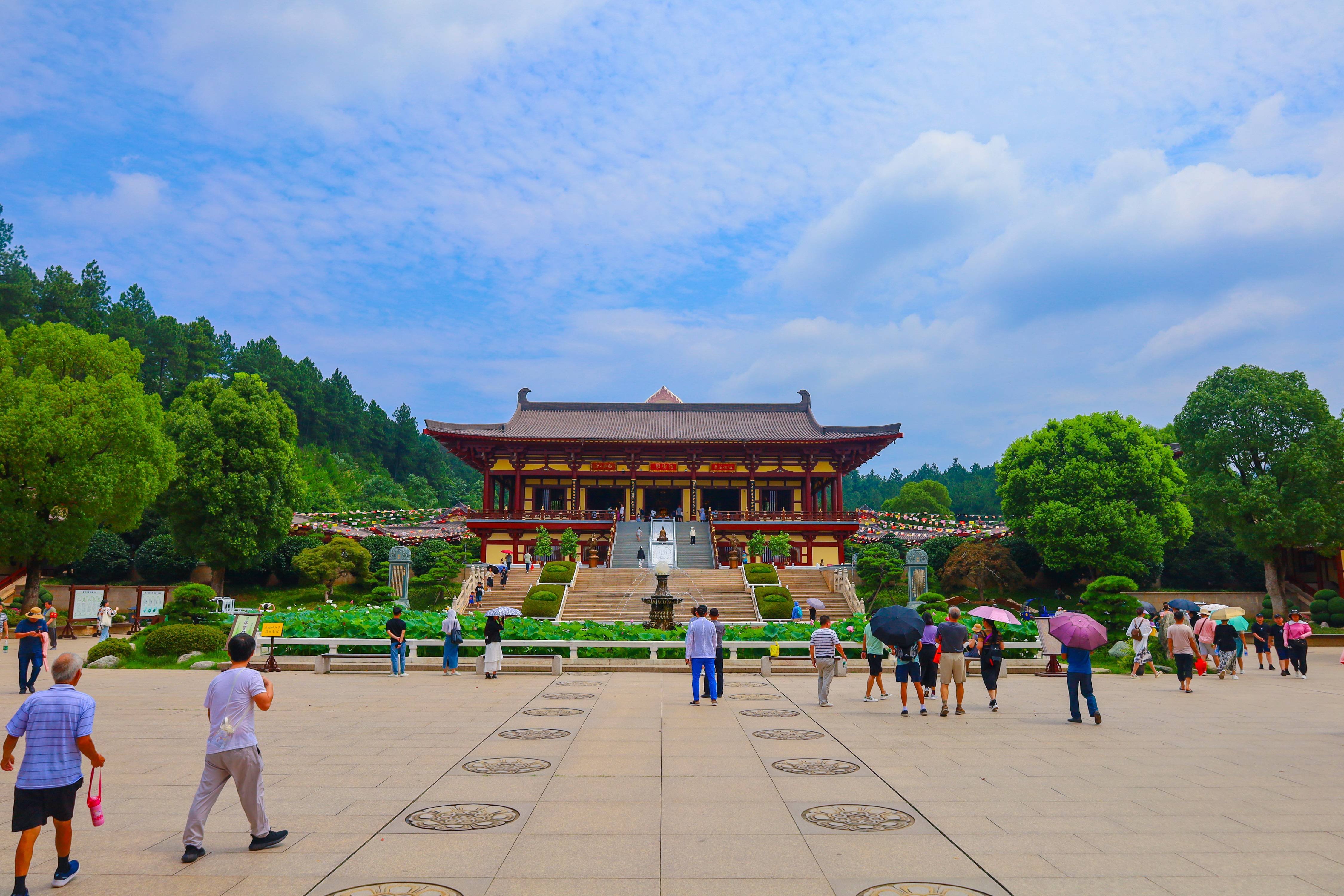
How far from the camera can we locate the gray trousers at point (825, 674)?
11672mm

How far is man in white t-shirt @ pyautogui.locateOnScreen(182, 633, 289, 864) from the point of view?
498cm

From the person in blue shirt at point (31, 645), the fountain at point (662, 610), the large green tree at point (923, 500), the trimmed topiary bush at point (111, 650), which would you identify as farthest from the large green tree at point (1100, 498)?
the large green tree at point (923, 500)

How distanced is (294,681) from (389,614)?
6.32m

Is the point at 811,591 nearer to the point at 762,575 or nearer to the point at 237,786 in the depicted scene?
the point at 762,575

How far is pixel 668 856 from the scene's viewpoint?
5016 mm

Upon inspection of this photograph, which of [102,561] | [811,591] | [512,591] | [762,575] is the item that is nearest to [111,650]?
[512,591]

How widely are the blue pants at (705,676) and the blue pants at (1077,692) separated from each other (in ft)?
16.2

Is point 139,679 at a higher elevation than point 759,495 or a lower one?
lower

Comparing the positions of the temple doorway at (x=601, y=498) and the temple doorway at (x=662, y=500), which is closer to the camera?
the temple doorway at (x=601, y=498)

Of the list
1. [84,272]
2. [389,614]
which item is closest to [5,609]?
[389,614]

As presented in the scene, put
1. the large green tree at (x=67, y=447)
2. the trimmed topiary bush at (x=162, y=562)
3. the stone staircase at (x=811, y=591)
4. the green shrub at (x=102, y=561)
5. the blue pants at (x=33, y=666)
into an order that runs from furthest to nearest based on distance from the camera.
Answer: the trimmed topiary bush at (x=162, y=562) < the green shrub at (x=102, y=561) < the stone staircase at (x=811, y=591) < the large green tree at (x=67, y=447) < the blue pants at (x=33, y=666)

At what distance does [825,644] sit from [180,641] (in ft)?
48.7

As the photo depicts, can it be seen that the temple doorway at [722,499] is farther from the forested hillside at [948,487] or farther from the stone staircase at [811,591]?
the forested hillside at [948,487]

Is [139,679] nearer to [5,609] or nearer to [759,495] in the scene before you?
[5,609]
